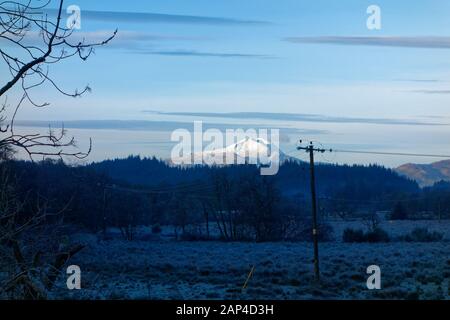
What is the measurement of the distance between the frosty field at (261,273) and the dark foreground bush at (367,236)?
8.81 m

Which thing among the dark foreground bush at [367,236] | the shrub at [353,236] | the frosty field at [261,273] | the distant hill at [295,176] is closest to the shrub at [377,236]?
the dark foreground bush at [367,236]

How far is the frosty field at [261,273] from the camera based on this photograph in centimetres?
2223

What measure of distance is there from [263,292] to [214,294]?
1857 mm

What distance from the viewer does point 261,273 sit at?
31.2 metres

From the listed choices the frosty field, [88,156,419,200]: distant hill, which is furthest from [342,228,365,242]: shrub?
[88,156,419,200]: distant hill

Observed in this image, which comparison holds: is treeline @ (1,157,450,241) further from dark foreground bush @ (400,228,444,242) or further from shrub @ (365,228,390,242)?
dark foreground bush @ (400,228,444,242)

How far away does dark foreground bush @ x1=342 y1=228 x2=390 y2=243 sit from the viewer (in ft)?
190

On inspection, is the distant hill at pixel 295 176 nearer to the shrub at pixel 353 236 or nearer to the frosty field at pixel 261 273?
the shrub at pixel 353 236

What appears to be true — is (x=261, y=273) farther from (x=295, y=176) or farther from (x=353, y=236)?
(x=295, y=176)

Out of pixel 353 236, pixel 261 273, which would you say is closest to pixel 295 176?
pixel 353 236

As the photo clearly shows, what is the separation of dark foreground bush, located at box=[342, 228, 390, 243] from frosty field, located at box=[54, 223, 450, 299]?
347 inches
